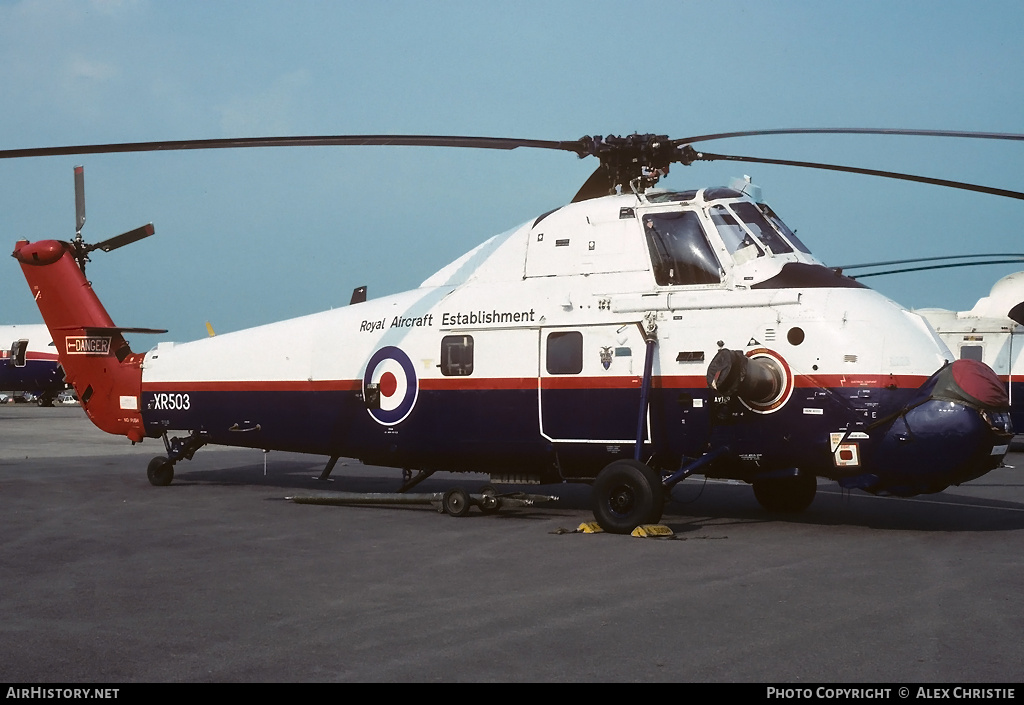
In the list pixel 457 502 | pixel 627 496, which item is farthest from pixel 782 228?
pixel 457 502

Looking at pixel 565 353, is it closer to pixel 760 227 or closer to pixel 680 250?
pixel 680 250

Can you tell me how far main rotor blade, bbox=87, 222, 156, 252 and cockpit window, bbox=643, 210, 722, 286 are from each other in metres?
10.4

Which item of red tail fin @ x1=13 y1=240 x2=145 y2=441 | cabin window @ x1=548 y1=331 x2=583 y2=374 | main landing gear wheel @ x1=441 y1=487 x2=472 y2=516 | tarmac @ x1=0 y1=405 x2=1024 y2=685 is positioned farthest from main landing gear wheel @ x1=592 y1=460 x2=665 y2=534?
red tail fin @ x1=13 y1=240 x2=145 y2=441

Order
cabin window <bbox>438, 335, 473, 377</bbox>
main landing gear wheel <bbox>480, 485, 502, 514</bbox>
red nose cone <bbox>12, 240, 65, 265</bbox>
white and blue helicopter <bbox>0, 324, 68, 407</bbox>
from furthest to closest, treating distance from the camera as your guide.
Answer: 1. white and blue helicopter <bbox>0, 324, 68, 407</bbox>
2. red nose cone <bbox>12, 240, 65, 265</bbox>
3. cabin window <bbox>438, 335, 473, 377</bbox>
4. main landing gear wheel <bbox>480, 485, 502, 514</bbox>

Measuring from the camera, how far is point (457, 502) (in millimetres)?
13711

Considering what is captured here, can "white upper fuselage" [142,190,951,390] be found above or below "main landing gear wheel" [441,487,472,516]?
above

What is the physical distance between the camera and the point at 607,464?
13.0m

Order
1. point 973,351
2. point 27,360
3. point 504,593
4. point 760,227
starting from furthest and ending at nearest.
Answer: point 27,360 → point 973,351 → point 760,227 → point 504,593

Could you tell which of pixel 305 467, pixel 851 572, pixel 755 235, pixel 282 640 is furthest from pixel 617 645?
pixel 305 467

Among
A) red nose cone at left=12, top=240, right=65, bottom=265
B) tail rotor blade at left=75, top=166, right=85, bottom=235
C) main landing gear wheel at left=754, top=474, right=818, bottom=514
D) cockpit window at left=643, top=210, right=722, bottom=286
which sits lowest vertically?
main landing gear wheel at left=754, top=474, right=818, bottom=514

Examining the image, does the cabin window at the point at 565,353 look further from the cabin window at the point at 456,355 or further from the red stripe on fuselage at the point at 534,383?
the cabin window at the point at 456,355

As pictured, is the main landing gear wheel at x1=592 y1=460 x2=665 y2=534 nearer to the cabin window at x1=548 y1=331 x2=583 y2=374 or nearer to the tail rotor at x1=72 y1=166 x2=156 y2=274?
the cabin window at x1=548 y1=331 x2=583 y2=374

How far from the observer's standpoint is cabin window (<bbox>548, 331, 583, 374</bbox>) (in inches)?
516

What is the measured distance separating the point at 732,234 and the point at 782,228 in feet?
2.66
